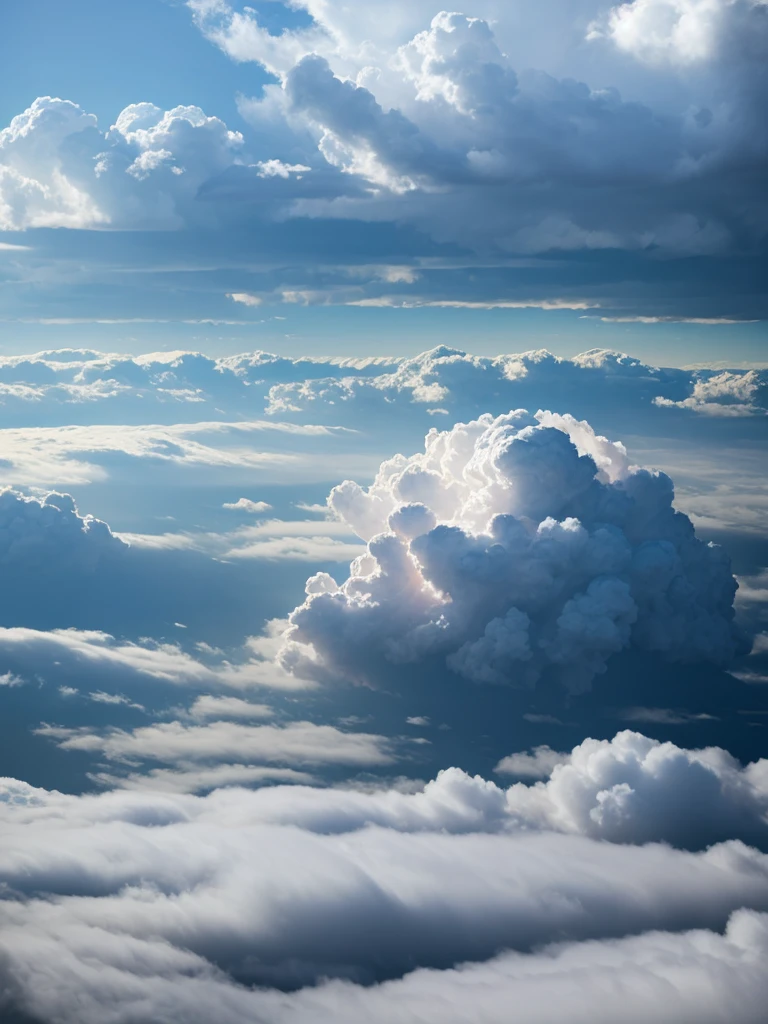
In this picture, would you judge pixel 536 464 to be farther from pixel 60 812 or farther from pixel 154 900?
pixel 60 812

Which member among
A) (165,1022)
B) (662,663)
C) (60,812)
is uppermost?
(662,663)

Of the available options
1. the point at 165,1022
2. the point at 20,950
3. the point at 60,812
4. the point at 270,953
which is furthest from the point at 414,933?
the point at 60,812

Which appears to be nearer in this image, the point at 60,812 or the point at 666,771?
the point at 666,771

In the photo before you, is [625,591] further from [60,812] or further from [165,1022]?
[60,812]

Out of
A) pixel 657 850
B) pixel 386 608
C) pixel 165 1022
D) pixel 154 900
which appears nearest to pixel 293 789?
pixel 386 608

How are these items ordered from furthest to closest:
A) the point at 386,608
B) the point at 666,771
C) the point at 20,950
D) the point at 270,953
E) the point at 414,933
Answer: the point at 386,608, the point at 666,771, the point at 414,933, the point at 270,953, the point at 20,950

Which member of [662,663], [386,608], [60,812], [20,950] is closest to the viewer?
[20,950]

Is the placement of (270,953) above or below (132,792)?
below

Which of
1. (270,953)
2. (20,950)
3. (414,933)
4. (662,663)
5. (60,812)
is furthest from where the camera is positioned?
(662,663)

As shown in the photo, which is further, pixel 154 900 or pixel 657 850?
pixel 657 850
